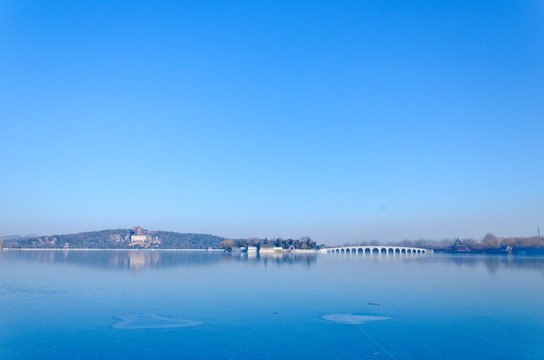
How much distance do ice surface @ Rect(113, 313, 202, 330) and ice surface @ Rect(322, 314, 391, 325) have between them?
22.6 ft

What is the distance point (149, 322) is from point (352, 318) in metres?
10.3

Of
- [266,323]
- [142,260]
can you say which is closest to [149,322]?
[266,323]

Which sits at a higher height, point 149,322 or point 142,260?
point 149,322

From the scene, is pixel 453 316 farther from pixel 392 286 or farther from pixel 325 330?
pixel 392 286

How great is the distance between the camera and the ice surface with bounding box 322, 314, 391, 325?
65.0ft

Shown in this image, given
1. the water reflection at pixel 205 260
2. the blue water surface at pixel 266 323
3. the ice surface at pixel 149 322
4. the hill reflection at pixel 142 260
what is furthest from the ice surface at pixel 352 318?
the hill reflection at pixel 142 260

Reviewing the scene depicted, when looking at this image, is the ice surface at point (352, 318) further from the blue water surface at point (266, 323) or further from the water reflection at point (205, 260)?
the water reflection at point (205, 260)

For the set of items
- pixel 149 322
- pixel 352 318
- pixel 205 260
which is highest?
pixel 149 322

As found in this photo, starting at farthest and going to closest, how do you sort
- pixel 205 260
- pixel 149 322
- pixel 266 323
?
1. pixel 205 260
2. pixel 266 323
3. pixel 149 322

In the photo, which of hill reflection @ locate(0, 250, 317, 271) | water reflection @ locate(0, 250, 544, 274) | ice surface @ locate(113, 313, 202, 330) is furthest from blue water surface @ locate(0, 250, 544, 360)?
hill reflection @ locate(0, 250, 317, 271)

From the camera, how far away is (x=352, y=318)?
20.5 metres

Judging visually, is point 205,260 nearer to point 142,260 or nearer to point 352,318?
point 142,260

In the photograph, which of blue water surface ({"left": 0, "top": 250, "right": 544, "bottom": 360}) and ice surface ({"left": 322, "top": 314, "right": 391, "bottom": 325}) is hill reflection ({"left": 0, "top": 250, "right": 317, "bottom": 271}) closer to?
blue water surface ({"left": 0, "top": 250, "right": 544, "bottom": 360})

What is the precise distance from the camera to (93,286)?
31656mm
